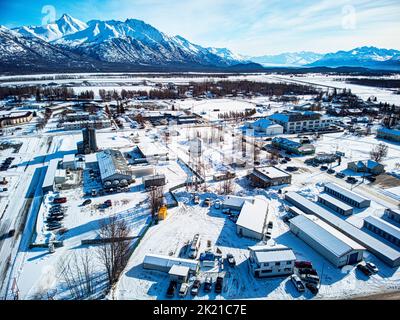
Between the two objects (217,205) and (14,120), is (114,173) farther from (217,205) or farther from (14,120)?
(14,120)

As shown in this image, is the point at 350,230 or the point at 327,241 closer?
the point at 327,241

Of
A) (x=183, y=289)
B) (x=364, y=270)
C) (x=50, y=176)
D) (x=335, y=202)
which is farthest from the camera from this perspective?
(x=50, y=176)

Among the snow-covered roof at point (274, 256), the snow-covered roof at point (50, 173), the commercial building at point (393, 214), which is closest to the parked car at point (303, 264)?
the snow-covered roof at point (274, 256)

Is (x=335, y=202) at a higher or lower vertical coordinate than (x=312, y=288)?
higher

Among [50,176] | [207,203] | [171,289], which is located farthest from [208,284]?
[50,176]
